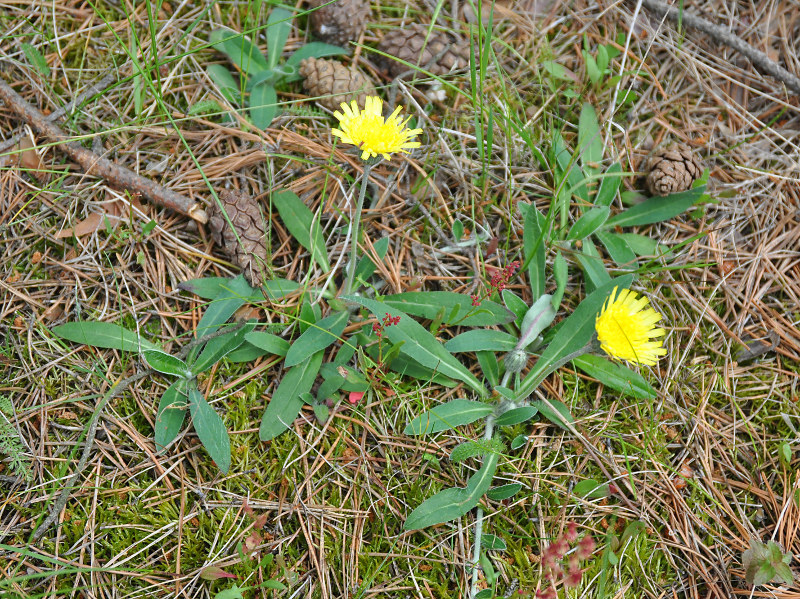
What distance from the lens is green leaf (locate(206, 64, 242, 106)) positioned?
2.33 metres

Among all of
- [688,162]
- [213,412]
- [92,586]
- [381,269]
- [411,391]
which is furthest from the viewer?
[688,162]

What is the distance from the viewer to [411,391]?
2086 millimetres

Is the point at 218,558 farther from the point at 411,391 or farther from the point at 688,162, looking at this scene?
the point at 688,162

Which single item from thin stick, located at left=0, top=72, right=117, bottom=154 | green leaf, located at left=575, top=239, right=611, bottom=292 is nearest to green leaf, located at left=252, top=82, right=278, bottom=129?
thin stick, located at left=0, top=72, right=117, bottom=154

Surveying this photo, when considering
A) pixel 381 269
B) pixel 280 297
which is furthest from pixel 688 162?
pixel 280 297

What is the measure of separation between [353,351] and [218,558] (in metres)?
0.78

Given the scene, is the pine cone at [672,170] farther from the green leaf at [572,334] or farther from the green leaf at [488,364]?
the green leaf at [488,364]

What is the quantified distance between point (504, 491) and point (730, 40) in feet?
7.17

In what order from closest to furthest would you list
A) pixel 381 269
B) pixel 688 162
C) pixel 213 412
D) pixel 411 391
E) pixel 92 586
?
pixel 92 586, pixel 213 412, pixel 411 391, pixel 381 269, pixel 688 162

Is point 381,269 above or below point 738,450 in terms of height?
above

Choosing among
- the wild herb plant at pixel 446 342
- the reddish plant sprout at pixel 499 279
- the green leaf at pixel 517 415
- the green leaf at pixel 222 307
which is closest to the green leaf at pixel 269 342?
the wild herb plant at pixel 446 342

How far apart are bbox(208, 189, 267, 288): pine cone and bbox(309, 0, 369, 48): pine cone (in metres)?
0.80

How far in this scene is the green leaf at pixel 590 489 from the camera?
6.50ft

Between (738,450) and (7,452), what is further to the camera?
(738,450)
